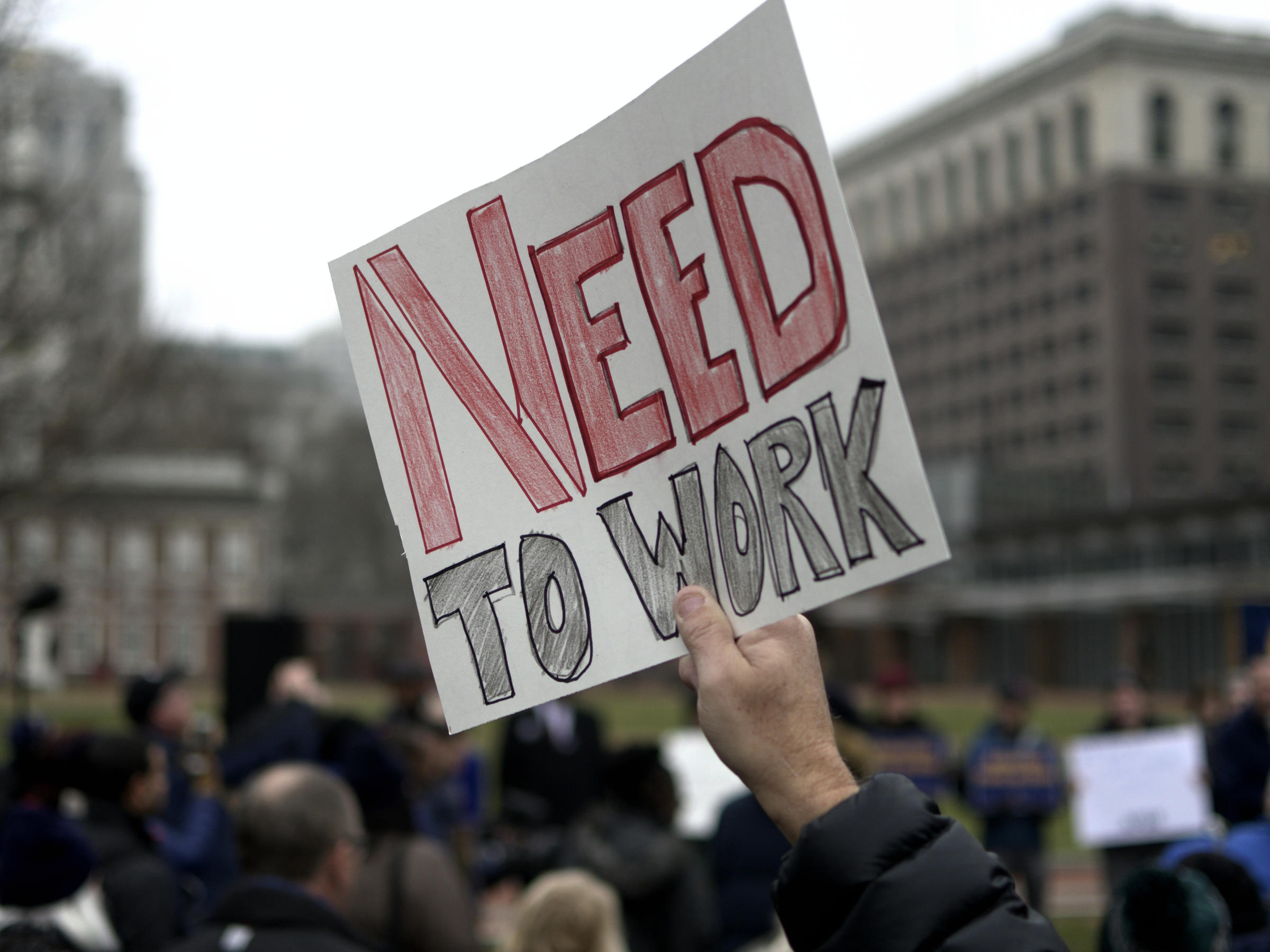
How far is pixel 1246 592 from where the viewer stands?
5288 cm

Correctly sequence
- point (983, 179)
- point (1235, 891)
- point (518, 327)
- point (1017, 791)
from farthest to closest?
point (983, 179)
point (1017, 791)
point (1235, 891)
point (518, 327)

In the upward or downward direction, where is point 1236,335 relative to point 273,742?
upward

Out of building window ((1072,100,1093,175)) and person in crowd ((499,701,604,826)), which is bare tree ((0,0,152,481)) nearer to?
person in crowd ((499,701,604,826))

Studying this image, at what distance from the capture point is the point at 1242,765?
16.9 ft

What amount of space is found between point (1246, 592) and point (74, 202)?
4596 centimetres

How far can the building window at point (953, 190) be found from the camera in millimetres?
93375

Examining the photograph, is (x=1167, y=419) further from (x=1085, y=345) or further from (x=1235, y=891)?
(x=1235, y=891)

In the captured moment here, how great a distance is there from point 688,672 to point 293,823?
1899mm

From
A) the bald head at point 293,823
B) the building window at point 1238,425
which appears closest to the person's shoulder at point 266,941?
the bald head at point 293,823

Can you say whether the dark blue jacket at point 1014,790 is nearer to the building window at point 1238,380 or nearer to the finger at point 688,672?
the finger at point 688,672

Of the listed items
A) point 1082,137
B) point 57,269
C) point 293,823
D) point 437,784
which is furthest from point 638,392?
point 1082,137

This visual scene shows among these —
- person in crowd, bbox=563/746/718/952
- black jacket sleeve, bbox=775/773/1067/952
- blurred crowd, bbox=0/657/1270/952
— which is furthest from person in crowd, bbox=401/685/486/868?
black jacket sleeve, bbox=775/773/1067/952

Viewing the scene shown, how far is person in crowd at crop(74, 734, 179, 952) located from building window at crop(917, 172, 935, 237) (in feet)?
311

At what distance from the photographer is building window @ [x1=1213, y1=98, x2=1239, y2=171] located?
56438mm
